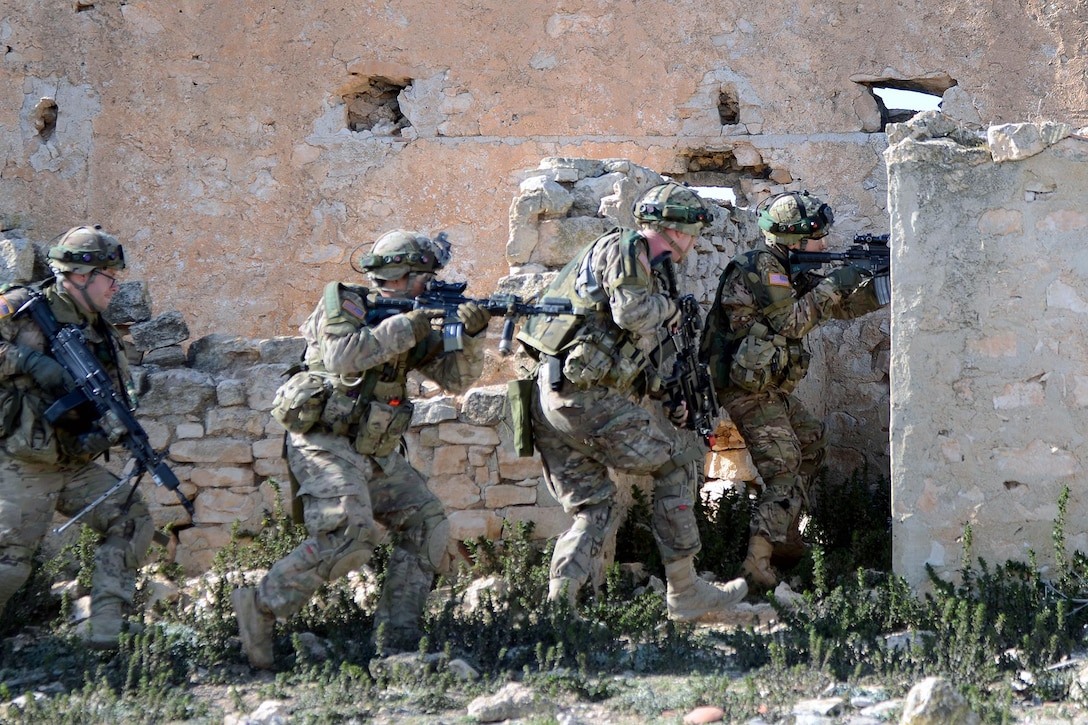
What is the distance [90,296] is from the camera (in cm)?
508

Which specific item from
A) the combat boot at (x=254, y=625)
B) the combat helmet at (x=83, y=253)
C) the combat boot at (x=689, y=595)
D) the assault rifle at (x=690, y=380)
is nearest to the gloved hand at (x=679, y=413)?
the assault rifle at (x=690, y=380)

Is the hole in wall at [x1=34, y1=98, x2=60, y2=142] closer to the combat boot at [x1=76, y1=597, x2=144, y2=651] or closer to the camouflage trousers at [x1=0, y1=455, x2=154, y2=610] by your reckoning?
the camouflage trousers at [x1=0, y1=455, x2=154, y2=610]

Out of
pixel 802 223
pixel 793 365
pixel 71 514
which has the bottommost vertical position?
pixel 71 514

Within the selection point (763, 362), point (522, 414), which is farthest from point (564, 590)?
point (763, 362)

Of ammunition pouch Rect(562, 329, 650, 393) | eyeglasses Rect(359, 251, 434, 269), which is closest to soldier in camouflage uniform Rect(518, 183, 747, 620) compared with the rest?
ammunition pouch Rect(562, 329, 650, 393)

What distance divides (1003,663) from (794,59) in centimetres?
659

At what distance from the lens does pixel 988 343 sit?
5.14m

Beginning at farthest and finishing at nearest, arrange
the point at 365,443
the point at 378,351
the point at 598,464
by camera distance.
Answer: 1. the point at 598,464
2. the point at 365,443
3. the point at 378,351

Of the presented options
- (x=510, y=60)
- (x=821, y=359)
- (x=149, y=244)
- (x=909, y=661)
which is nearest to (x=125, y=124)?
(x=149, y=244)

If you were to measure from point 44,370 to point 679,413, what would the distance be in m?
2.62

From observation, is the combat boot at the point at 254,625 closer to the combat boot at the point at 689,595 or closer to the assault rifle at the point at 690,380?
the combat boot at the point at 689,595

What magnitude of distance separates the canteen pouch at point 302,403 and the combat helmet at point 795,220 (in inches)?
95.1

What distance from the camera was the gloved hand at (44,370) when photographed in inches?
191

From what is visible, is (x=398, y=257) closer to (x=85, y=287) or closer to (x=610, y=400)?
(x=610, y=400)
